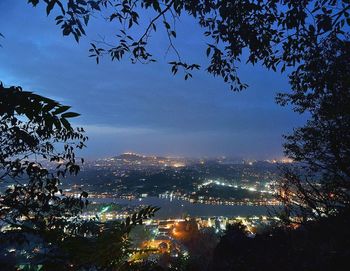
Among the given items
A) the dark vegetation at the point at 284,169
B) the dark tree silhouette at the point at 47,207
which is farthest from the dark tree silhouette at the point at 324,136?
the dark tree silhouette at the point at 47,207

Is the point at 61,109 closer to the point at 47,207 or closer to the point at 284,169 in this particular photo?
the point at 47,207

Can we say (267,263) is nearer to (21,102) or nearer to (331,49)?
→ (331,49)

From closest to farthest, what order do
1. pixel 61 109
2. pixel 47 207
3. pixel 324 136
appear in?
pixel 61 109, pixel 47 207, pixel 324 136

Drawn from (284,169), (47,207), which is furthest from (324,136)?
(47,207)

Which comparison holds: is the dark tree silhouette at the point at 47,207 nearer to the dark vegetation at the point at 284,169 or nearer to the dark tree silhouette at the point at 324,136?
the dark vegetation at the point at 284,169

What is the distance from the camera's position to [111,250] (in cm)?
328

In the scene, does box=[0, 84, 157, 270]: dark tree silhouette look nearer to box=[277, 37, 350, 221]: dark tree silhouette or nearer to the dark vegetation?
the dark vegetation

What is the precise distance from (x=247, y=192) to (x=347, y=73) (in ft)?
188

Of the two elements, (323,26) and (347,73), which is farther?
(347,73)

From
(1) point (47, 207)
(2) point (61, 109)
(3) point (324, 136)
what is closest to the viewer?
(2) point (61, 109)

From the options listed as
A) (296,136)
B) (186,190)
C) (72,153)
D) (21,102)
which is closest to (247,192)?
(186,190)

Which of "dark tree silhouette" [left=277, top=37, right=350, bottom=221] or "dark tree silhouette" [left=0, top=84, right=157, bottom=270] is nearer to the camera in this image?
"dark tree silhouette" [left=0, top=84, right=157, bottom=270]

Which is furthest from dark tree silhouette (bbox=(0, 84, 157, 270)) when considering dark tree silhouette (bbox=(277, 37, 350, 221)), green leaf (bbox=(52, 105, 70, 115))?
Result: dark tree silhouette (bbox=(277, 37, 350, 221))

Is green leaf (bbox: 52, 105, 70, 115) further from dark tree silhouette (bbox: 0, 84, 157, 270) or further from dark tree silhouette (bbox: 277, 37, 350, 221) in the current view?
dark tree silhouette (bbox: 277, 37, 350, 221)
